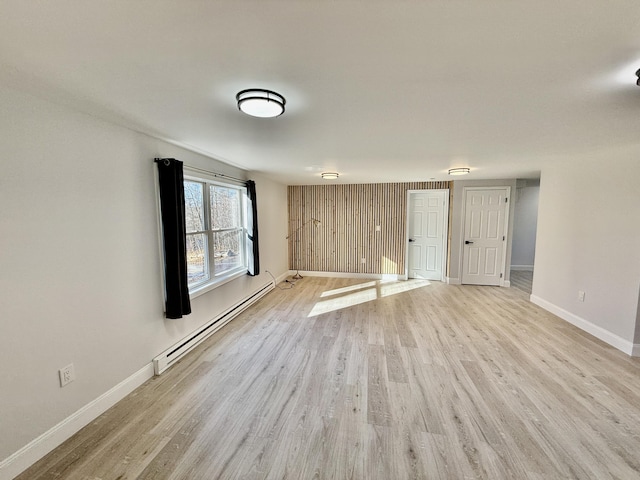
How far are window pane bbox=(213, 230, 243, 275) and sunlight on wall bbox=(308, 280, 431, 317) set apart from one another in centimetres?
145

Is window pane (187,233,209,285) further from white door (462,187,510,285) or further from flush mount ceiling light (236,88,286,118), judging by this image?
white door (462,187,510,285)

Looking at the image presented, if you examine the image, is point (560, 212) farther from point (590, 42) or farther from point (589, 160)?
point (590, 42)

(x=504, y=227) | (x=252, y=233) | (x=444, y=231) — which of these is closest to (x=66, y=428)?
(x=252, y=233)

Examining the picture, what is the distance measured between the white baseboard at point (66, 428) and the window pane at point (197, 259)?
3.68ft

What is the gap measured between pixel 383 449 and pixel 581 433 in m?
1.38

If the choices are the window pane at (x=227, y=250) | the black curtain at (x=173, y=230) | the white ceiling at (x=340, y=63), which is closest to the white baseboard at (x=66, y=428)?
the black curtain at (x=173, y=230)

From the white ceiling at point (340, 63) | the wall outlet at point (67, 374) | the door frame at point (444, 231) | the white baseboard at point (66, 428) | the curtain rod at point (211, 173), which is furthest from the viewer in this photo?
the door frame at point (444, 231)

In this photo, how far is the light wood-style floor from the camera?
64.6 inches

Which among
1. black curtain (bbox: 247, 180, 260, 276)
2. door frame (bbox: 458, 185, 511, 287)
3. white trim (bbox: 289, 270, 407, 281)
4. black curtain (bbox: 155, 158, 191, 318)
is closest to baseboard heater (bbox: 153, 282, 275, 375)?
black curtain (bbox: 155, 158, 191, 318)

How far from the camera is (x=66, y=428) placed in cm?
184

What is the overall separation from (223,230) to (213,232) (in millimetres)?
282

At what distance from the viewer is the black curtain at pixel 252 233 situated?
14.4ft

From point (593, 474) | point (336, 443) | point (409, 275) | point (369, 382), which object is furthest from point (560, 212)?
point (336, 443)

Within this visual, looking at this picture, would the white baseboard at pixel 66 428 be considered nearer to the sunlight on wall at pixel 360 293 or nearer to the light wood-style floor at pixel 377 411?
the light wood-style floor at pixel 377 411
